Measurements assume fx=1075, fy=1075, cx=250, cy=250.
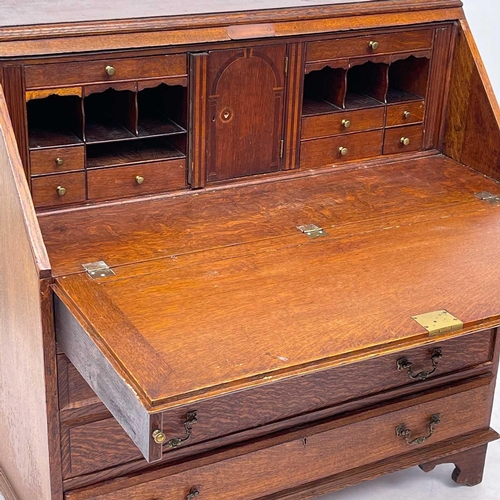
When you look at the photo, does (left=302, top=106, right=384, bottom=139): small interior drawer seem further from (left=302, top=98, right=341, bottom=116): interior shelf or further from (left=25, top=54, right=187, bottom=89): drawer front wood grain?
(left=25, top=54, right=187, bottom=89): drawer front wood grain

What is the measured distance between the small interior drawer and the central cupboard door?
104 millimetres

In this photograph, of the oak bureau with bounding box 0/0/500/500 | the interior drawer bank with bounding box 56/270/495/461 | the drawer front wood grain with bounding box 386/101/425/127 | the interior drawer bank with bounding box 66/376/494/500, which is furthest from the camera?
the drawer front wood grain with bounding box 386/101/425/127

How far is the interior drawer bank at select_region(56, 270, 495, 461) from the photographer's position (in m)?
2.25

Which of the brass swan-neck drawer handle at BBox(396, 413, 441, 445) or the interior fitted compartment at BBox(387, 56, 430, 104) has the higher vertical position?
the interior fitted compartment at BBox(387, 56, 430, 104)

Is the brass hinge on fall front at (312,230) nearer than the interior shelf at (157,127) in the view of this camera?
Yes

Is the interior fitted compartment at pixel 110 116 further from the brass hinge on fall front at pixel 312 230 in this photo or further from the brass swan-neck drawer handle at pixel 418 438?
the brass swan-neck drawer handle at pixel 418 438

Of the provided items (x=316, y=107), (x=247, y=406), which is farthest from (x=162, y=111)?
(x=247, y=406)

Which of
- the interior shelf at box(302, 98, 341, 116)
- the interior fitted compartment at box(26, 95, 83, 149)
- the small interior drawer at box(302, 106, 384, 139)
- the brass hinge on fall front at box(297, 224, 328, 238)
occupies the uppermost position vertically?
the interior fitted compartment at box(26, 95, 83, 149)

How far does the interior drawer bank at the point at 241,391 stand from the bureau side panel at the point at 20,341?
0.12 metres

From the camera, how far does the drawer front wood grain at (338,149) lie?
322cm

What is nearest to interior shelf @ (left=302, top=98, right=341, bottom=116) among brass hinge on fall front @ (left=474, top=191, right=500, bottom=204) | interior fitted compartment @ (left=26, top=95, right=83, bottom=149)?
brass hinge on fall front @ (left=474, top=191, right=500, bottom=204)

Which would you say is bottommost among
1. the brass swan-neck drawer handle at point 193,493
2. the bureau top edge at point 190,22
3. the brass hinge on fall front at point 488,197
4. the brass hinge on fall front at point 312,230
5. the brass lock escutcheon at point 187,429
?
the brass swan-neck drawer handle at point 193,493

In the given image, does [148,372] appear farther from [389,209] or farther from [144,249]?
[389,209]

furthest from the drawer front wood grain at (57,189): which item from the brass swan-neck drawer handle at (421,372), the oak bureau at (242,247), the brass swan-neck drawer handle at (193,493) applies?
the brass swan-neck drawer handle at (421,372)
